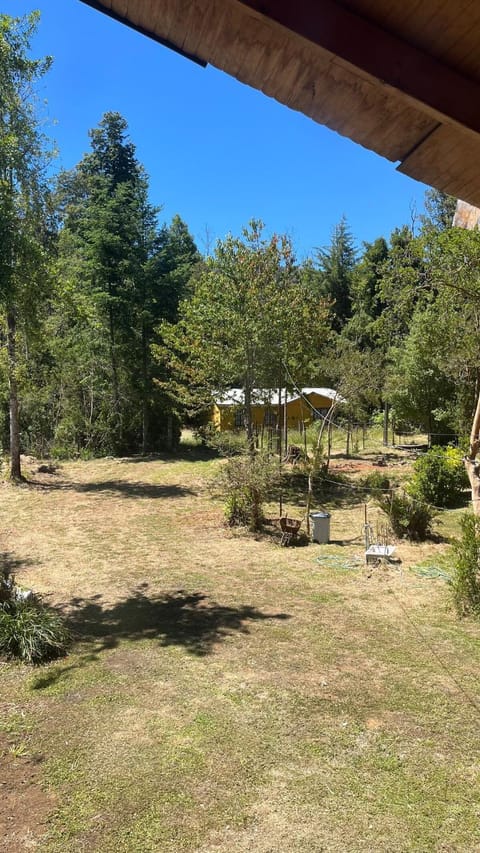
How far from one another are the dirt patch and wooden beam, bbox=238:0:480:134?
12.6 ft

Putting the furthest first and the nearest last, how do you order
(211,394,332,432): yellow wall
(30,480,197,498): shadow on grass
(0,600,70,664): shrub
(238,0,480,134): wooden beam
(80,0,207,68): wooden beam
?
(211,394,332,432): yellow wall
(30,480,197,498): shadow on grass
(0,600,70,664): shrub
(80,0,207,68): wooden beam
(238,0,480,134): wooden beam

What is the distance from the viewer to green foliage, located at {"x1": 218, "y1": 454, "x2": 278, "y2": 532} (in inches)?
407

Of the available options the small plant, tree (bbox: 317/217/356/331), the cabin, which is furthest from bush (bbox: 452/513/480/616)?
tree (bbox: 317/217/356/331)

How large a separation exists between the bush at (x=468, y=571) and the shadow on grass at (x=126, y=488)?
9038 mm

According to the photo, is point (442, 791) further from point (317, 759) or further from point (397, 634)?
point (397, 634)

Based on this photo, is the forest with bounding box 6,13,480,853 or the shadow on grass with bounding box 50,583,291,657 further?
the shadow on grass with bounding box 50,583,291,657

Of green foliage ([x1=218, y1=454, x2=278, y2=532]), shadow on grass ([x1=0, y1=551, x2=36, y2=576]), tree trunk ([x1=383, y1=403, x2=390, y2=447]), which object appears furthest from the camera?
tree trunk ([x1=383, y1=403, x2=390, y2=447])

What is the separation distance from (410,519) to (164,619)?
217 inches

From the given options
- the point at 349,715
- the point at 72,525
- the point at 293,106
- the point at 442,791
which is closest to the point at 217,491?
Answer: the point at 72,525

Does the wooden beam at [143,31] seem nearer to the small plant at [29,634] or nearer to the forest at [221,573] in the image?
the forest at [221,573]

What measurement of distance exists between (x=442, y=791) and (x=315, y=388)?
79.1 feet

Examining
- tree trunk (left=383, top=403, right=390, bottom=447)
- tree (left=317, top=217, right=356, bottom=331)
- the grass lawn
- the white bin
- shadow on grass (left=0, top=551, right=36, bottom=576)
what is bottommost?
the grass lawn

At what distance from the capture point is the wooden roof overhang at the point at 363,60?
1.27m

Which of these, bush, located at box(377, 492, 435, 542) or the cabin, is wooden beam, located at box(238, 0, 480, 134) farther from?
the cabin
